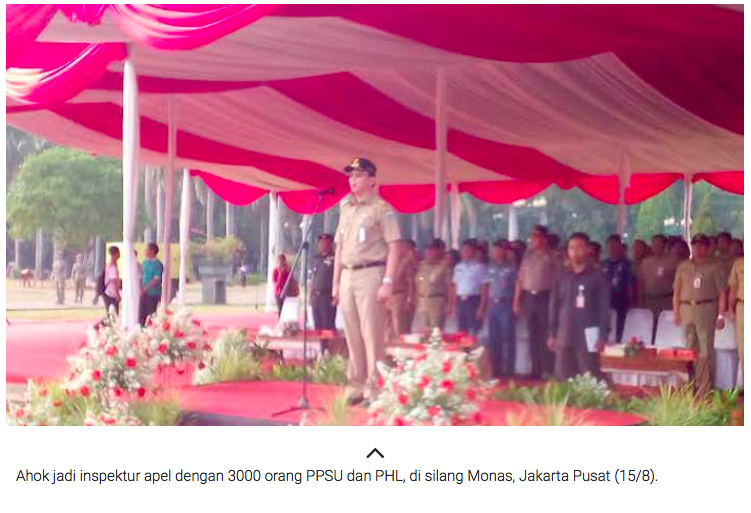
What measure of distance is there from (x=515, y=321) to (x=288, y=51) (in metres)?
2.27

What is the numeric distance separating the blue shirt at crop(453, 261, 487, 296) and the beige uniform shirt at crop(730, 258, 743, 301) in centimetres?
179

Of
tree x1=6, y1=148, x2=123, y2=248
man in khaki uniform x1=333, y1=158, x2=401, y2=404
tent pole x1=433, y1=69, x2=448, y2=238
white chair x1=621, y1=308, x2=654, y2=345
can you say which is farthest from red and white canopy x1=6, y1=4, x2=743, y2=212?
tree x1=6, y1=148, x2=123, y2=248

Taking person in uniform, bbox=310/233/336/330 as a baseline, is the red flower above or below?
below

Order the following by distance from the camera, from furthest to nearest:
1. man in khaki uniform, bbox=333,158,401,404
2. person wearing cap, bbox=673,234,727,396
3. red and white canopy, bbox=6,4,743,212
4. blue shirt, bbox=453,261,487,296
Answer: blue shirt, bbox=453,261,487,296 < person wearing cap, bbox=673,234,727,396 < man in khaki uniform, bbox=333,158,401,404 < red and white canopy, bbox=6,4,743,212

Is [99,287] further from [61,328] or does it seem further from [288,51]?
[288,51]

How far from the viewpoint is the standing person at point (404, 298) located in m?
6.76

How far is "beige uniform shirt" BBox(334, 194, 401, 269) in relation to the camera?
4993mm

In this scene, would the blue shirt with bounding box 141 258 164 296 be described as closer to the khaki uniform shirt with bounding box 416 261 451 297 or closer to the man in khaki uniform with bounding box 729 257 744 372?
the khaki uniform shirt with bounding box 416 261 451 297

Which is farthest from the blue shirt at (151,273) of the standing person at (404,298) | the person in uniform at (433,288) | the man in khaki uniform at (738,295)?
the man in khaki uniform at (738,295)

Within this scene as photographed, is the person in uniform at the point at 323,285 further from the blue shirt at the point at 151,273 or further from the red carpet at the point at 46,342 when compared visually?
the red carpet at the point at 46,342

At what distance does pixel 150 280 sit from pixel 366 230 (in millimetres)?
3328

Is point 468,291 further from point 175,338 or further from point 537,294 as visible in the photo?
point 175,338

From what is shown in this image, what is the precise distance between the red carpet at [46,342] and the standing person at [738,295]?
3567 mm
